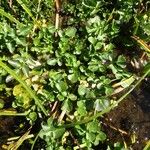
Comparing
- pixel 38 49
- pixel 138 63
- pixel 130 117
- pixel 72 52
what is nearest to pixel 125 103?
pixel 130 117

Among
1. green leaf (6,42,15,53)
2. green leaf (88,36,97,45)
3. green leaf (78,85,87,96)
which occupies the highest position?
green leaf (88,36,97,45)

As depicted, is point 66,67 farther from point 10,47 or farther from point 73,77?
point 10,47

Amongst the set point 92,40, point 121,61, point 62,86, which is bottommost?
point 62,86

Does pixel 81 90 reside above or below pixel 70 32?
below

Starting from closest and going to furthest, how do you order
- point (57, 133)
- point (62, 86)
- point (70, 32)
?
point (57, 133) < point (62, 86) < point (70, 32)

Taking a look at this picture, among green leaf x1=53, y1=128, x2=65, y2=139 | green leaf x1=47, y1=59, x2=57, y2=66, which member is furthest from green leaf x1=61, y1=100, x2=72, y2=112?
green leaf x1=47, y1=59, x2=57, y2=66

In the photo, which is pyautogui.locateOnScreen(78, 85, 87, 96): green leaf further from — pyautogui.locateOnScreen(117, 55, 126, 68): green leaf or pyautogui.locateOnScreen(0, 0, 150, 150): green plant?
pyautogui.locateOnScreen(117, 55, 126, 68): green leaf

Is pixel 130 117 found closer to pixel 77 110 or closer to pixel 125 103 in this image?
pixel 125 103

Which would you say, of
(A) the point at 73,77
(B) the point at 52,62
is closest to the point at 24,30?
(B) the point at 52,62

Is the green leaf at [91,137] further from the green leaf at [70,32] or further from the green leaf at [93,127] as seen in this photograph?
the green leaf at [70,32]
